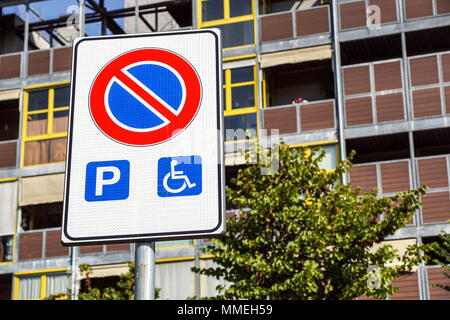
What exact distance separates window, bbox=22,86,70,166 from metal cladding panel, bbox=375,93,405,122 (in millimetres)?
9815

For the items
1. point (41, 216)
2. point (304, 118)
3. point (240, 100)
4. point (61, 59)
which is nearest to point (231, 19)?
point (240, 100)

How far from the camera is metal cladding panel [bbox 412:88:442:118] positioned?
912 inches

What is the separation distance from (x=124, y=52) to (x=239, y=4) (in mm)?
23474

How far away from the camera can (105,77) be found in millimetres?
3281

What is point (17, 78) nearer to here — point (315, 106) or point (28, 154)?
point (28, 154)

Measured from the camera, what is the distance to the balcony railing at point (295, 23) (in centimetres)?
2514

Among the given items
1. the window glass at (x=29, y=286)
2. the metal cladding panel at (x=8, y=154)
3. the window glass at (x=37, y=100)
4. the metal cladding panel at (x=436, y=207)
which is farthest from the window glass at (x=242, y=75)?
the window glass at (x=29, y=286)

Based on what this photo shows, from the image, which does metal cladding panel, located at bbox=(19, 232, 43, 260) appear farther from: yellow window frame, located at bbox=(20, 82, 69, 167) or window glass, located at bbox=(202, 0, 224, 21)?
window glass, located at bbox=(202, 0, 224, 21)

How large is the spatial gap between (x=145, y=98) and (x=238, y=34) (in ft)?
75.6

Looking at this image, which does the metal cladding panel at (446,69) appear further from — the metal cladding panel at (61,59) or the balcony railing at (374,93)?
the metal cladding panel at (61,59)

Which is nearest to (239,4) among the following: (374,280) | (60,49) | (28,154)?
(60,49)

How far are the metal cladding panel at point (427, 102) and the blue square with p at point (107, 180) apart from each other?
824 inches

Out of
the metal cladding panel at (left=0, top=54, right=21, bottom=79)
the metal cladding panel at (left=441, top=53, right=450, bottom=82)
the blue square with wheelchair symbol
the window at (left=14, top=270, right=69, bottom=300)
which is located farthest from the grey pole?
the metal cladding panel at (left=0, top=54, right=21, bottom=79)

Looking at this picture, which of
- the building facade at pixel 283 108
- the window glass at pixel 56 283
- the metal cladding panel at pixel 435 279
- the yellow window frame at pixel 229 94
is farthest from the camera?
the window glass at pixel 56 283
